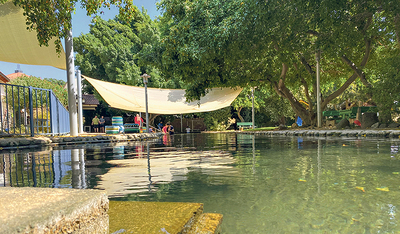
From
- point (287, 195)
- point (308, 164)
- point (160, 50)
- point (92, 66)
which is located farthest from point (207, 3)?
point (92, 66)

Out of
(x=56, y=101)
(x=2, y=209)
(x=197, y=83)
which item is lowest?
(x=2, y=209)

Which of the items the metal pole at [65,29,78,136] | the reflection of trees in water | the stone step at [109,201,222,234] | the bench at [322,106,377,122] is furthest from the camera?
the bench at [322,106,377,122]

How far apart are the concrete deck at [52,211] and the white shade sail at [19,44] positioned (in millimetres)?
7019

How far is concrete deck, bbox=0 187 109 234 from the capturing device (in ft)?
2.01

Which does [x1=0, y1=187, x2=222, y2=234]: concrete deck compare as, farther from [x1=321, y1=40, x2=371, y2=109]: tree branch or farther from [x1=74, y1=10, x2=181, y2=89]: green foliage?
[x1=74, y1=10, x2=181, y2=89]: green foliage

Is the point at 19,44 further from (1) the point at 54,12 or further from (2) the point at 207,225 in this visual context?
(2) the point at 207,225

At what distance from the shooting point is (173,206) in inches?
48.5

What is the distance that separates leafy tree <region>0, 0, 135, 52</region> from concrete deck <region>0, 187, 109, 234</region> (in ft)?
17.9

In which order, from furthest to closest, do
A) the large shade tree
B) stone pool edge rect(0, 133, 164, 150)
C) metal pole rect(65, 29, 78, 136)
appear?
metal pole rect(65, 29, 78, 136), the large shade tree, stone pool edge rect(0, 133, 164, 150)

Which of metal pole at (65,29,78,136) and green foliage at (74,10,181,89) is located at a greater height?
green foliage at (74,10,181,89)

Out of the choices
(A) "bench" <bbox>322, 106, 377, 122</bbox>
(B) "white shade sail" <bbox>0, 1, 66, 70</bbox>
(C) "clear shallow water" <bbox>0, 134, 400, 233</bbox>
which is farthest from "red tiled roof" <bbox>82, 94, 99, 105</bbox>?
(C) "clear shallow water" <bbox>0, 134, 400, 233</bbox>

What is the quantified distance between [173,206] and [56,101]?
7274 mm

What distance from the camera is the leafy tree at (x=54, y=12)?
17.4ft

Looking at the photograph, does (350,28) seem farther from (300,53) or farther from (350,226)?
(350,226)
